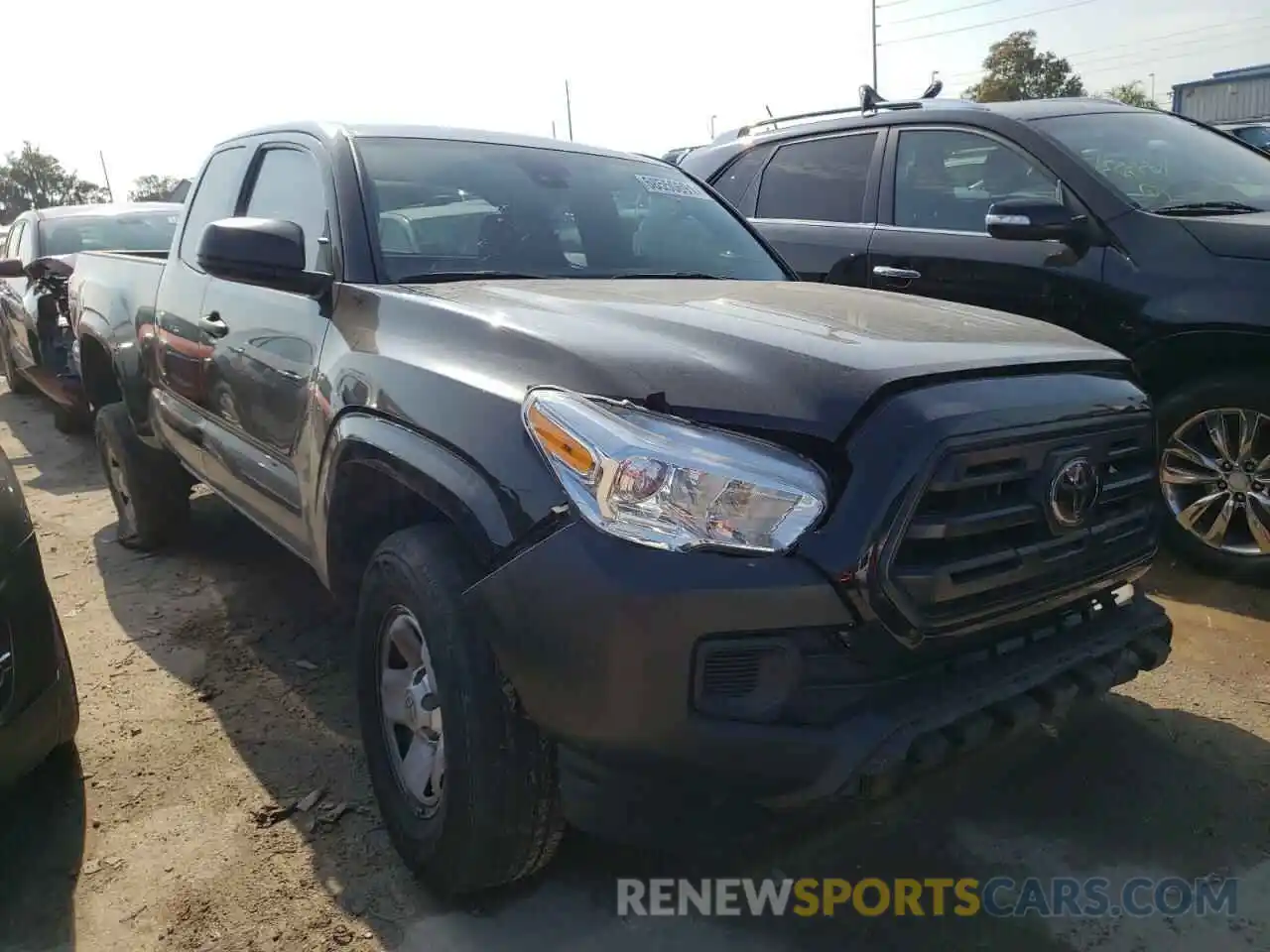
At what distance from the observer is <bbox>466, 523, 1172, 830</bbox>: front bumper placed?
177 centimetres

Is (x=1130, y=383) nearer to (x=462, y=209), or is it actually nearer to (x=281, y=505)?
(x=462, y=209)

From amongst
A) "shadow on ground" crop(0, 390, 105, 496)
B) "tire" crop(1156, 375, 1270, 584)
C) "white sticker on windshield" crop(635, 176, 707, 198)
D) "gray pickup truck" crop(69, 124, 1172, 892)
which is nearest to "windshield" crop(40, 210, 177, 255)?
"shadow on ground" crop(0, 390, 105, 496)

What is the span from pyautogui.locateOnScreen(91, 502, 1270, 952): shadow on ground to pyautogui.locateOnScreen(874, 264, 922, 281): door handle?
2212 millimetres

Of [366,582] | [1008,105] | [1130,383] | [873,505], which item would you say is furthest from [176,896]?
[1008,105]

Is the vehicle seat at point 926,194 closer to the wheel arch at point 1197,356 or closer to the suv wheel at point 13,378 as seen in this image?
the wheel arch at point 1197,356

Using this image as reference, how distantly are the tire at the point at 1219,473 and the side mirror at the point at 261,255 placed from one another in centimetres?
304

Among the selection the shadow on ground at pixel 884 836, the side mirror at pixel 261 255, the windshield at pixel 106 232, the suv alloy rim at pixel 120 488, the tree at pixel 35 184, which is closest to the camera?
the shadow on ground at pixel 884 836

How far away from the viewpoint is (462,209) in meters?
3.05

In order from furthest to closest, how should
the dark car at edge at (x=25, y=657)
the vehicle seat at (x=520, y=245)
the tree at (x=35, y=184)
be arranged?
the tree at (x=35, y=184) < the vehicle seat at (x=520, y=245) < the dark car at edge at (x=25, y=657)

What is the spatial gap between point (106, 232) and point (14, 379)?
2.33 metres

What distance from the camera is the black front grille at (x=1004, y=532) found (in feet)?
6.08

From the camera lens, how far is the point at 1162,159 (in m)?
4.46

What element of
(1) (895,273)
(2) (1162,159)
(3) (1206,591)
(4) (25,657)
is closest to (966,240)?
(1) (895,273)

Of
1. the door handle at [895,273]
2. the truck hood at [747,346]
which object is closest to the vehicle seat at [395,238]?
the truck hood at [747,346]
